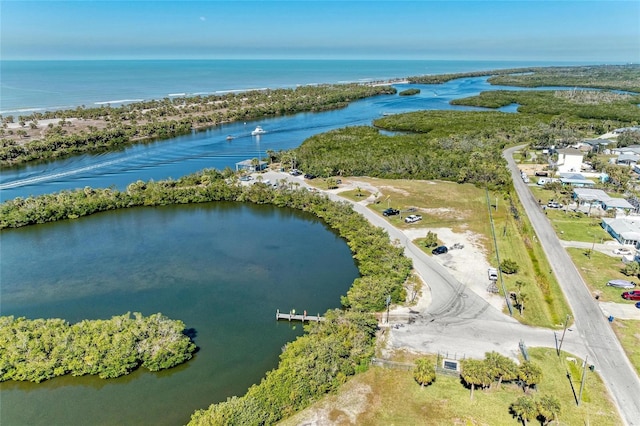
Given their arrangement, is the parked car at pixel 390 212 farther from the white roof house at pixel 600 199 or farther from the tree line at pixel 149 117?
the tree line at pixel 149 117

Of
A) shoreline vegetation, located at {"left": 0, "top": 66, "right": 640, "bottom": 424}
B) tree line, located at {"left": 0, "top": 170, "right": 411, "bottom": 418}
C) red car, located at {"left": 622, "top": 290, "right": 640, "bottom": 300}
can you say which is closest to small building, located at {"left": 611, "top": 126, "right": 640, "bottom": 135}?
shoreline vegetation, located at {"left": 0, "top": 66, "right": 640, "bottom": 424}

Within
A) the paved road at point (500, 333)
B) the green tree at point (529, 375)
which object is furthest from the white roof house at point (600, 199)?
the green tree at point (529, 375)

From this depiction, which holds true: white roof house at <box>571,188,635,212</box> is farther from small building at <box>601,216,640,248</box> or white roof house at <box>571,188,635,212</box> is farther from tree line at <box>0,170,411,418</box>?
tree line at <box>0,170,411,418</box>

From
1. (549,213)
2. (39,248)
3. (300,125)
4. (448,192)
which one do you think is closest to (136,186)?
(39,248)

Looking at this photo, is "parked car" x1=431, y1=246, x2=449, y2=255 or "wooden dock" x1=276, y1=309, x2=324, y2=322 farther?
"parked car" x1=431, y1=246, x2=449, y2=255

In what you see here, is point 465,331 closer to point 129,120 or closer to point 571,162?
point 571,162

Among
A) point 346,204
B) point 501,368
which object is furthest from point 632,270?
point 346,204
